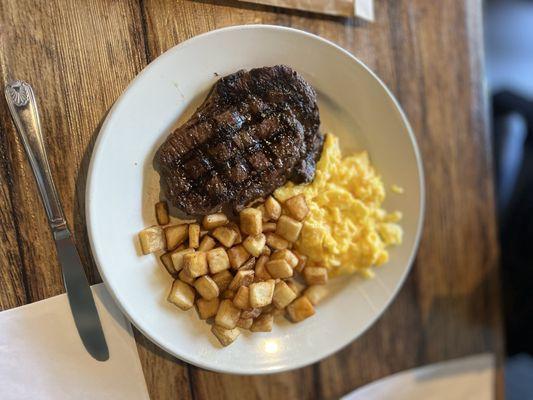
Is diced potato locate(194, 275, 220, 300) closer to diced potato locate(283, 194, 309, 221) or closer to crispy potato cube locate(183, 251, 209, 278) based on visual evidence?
crispy potato cube locate(183, 251, 209, 278)

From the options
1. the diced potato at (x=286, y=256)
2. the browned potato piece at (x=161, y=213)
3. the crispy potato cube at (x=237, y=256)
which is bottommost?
the diced potato at (x=286, y=256)

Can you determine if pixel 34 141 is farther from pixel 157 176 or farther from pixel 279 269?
pixel 279 269

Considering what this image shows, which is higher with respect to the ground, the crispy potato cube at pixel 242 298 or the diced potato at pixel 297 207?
the diced potato at pixel 297 207

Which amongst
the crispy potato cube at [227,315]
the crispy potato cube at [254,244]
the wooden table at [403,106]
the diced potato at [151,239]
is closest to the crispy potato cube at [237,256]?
the crispy potato cube at [254,244]

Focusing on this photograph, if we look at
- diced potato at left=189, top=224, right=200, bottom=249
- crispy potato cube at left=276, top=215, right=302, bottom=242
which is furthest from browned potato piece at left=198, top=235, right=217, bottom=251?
crispy potato cube at left=276, top=215, right=302, bottom=242

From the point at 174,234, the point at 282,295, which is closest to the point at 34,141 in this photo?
the point at 174,234

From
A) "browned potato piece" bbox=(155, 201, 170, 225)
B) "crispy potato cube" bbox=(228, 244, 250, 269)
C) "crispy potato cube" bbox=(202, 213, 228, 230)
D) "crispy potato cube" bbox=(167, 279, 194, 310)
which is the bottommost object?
"crispy potato cube" bbox=(167, 279, 194, 310)

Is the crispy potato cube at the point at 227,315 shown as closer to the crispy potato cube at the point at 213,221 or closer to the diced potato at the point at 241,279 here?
the diced potato at the point at 241,279
